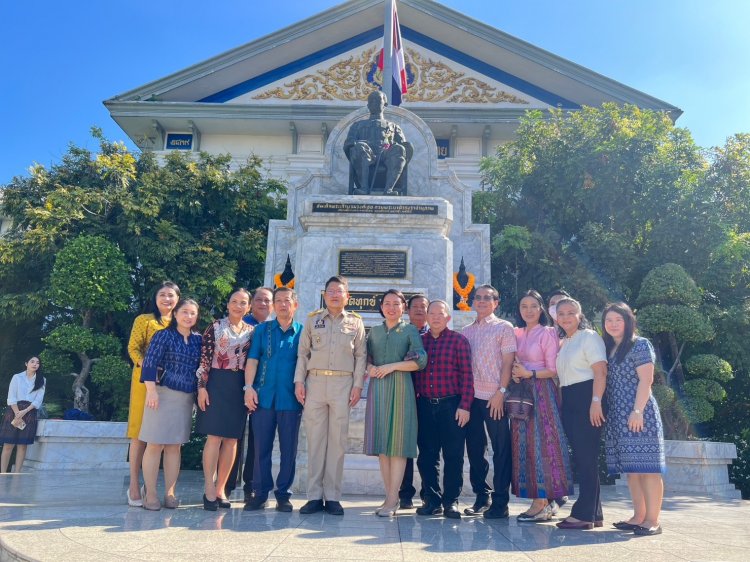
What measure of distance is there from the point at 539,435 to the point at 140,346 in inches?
126

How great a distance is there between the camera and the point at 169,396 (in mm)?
4742

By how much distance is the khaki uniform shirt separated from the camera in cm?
472

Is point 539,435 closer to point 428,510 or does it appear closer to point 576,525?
point 576,525

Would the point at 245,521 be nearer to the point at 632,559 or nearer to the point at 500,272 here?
the point at 632,559

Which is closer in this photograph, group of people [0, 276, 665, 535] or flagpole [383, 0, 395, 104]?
group of people [0, 276, 665, 535]

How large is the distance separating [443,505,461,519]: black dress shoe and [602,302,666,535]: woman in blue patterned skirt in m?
1.11

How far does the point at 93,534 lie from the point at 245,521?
37.6 inches

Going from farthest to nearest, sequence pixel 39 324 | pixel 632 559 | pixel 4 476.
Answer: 1. pixel 39 324
2. pixel 4 476
3. pixel 632 559

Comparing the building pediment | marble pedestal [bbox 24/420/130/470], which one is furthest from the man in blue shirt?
the building pediment

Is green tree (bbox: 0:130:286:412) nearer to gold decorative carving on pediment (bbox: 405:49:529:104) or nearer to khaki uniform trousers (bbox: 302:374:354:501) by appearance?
khaki uniform trousers (bbox: 302:374:354:501)

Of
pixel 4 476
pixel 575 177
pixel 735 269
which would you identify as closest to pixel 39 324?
pixel 4 476

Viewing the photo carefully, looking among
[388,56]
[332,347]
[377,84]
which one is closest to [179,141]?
[377,84]

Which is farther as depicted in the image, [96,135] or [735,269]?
[96,135]

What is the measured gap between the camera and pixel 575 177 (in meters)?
11.1
